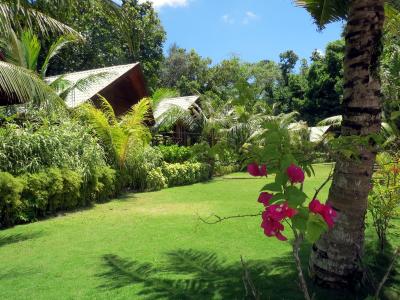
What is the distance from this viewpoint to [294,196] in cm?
169

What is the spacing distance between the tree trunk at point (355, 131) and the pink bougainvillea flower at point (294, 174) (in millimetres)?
2211

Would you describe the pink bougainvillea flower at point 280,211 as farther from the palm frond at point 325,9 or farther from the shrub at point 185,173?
the shrub at point 185,173

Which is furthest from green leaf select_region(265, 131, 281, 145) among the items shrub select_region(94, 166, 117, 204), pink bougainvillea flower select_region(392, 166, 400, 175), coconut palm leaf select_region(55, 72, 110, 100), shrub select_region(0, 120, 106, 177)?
coconut palm leaf select_region(55, 72, 110, 100)

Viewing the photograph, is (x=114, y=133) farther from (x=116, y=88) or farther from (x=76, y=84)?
(x=116, y=88)

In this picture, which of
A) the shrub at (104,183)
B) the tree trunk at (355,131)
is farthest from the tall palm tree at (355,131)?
the shrub at (104,183)

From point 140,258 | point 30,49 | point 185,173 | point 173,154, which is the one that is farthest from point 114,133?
point 140,258

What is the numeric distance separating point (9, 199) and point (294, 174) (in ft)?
25.3

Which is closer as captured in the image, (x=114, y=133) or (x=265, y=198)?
(x=265, y=198)

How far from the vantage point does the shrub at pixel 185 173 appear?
15.5 m

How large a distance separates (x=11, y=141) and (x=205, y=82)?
35275mm

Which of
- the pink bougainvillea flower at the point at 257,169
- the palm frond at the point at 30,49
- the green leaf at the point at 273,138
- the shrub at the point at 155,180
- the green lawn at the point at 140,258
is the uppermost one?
the palm frond at the point at 30,49

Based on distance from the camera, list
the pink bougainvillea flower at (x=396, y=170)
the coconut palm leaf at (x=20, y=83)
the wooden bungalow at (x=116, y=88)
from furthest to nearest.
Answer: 1. the wooden bungalow at (x=116, y=88)
2. the coconut palm leaf at (x=20, y=83)
3. the pink bougainvillea flower at (x=396, y=170)

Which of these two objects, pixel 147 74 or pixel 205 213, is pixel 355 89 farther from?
pixel 147 74

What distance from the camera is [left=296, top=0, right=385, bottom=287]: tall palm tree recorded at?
12.5 ft
